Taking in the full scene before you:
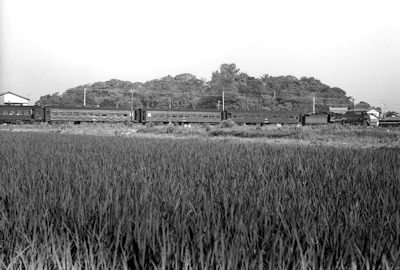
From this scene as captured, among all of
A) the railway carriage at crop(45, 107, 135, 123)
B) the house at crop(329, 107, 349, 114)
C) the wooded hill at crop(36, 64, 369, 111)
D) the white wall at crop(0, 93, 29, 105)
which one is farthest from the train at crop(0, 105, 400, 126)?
the house at crop(329, 107, 349, 114)

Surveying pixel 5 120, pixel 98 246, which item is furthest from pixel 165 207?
pixel 5 120

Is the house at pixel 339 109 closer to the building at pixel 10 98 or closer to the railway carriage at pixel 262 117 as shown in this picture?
the railway carriage at pixel 262 117

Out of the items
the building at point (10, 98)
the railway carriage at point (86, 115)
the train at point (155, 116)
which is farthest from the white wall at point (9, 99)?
the railway carriage at point (86, 115)

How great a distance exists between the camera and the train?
36062mm

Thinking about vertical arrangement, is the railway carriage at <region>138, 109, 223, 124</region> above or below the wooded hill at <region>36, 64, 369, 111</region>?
below

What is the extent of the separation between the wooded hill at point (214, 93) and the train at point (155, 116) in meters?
11.0

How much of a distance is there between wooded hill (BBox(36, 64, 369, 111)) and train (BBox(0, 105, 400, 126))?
10961 mm

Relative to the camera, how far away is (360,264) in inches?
57.1

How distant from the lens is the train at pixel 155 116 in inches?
1420

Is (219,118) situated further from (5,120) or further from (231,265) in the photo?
(231,265)

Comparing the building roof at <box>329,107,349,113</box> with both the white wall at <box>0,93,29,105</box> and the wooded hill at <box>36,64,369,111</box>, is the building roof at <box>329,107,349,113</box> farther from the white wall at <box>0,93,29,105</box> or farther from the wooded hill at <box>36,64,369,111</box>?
the white wall at <box>0,93,29,105</box>

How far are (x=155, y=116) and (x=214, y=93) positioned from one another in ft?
113

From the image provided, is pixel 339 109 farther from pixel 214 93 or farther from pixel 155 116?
pixel 155 116

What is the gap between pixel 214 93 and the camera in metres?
72.6
